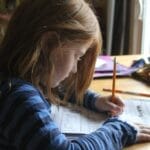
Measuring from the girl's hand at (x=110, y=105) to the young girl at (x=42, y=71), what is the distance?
9 cm

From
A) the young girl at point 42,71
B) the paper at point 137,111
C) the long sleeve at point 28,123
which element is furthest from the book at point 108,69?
the long sleeve at point 28,123

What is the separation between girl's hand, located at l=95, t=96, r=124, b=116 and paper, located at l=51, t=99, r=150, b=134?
0.06ft

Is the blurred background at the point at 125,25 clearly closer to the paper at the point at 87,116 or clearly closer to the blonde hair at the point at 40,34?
the paper at the point at 87,116

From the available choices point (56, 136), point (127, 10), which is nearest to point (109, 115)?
point (56, 136)

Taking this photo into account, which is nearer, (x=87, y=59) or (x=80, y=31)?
(x=80, y=31)

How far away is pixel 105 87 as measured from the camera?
4.43 feet

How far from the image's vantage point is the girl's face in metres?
0.92

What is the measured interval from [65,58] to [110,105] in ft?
0.84

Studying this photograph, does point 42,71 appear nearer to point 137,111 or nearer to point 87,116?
point 87,116

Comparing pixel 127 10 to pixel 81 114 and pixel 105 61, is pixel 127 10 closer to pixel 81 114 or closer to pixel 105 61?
pixel 105 61

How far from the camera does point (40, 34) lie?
888mm

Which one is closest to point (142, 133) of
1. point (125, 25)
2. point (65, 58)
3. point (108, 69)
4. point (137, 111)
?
point (137, 111)

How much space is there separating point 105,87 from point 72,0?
0.48 meters

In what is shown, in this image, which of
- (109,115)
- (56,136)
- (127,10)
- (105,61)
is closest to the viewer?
(56,136)
